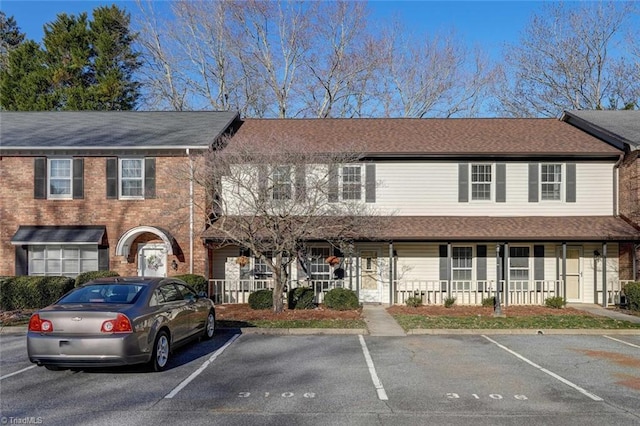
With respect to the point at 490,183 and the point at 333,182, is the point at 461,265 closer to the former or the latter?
the point at 490,183

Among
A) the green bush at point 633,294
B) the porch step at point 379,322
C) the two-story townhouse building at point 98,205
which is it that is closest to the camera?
the porch step at point 379,322

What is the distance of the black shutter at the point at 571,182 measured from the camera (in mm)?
17750

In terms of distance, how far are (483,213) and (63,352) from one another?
14.5m

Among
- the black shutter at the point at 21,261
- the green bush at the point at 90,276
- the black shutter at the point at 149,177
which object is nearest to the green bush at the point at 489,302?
the black shutter at the point at 149,177

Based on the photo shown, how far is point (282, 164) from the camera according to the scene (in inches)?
568

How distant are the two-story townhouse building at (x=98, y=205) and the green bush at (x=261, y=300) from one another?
2.76 m

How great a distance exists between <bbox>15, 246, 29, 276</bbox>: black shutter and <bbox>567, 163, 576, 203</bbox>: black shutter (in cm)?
1941

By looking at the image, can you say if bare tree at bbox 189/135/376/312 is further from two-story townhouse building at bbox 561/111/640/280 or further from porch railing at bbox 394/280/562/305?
two-story townhouse building at bbox 561/111/640/280

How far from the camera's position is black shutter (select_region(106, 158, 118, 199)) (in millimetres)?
17391

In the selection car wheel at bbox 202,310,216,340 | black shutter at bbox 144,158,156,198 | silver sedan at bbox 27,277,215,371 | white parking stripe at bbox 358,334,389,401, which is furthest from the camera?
black shutter at bbox 144,158,156,198

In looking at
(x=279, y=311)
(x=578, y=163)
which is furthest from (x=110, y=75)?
(x=578, y=163)

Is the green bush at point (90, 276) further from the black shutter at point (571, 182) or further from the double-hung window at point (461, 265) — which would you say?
the black shutter at point (571, 182)

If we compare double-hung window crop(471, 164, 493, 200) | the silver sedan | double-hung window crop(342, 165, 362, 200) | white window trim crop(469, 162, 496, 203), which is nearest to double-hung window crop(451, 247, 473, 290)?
white window trim crop(469, 162, 496, 203)

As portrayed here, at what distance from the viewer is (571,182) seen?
17.8 metres
